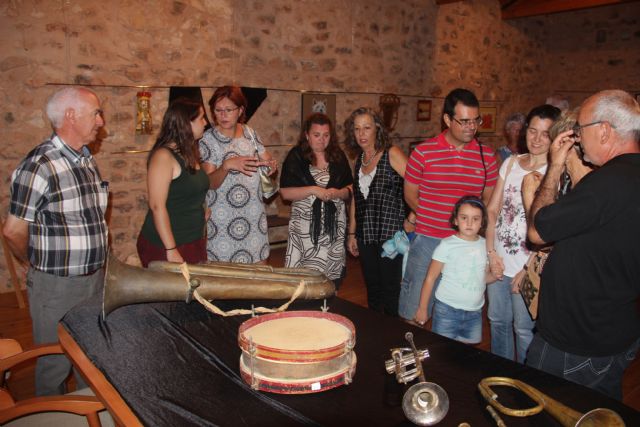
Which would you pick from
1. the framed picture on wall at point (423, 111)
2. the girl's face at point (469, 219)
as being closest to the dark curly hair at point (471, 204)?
the girl's face at point (469, 219)

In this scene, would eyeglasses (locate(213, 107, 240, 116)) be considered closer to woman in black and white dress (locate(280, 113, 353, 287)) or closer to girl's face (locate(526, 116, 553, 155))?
woman in black and white dress (locate(280, 113, 353, 287))

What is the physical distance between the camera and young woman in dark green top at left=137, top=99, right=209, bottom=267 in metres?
2.86

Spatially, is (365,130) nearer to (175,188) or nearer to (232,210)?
(232,210)

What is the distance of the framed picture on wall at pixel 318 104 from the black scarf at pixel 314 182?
9.57ft

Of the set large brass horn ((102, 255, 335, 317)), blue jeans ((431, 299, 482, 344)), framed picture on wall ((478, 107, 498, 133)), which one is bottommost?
blue jeans ((431, 299, 482, 344))

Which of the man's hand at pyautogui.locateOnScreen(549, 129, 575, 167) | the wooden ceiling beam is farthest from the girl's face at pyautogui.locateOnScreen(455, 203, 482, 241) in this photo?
the wooden ceiling beam

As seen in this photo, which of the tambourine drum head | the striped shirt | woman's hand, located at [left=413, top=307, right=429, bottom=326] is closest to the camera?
the tambourine drum head

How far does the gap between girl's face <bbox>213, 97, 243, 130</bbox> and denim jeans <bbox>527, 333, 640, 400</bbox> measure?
232 centimetres

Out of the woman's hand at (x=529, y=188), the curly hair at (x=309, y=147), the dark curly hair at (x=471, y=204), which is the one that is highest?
the curly hair at (x=309, y=147)

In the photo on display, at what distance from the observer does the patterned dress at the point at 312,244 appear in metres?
3.54

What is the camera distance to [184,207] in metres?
3.02

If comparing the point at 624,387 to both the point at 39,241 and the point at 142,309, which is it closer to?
the point at 142,309

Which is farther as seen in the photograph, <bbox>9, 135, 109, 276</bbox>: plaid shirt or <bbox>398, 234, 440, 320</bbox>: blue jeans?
<bbox>398, 234, 440, 320</bbox>: blue jeans

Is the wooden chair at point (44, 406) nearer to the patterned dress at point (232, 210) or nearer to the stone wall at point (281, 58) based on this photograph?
the patterned dress at point (232, 210)
